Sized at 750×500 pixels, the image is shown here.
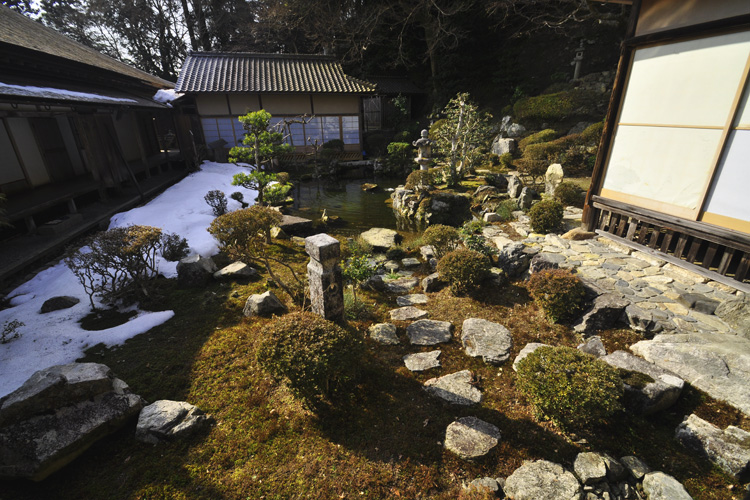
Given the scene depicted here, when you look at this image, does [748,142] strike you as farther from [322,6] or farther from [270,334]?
[322,6]

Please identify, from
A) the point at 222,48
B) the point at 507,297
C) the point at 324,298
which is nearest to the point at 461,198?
the point at 507,297

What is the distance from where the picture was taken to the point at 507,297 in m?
6.49

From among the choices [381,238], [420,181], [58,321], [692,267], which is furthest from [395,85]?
[58,321]

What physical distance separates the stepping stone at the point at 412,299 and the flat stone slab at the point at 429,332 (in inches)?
30.2

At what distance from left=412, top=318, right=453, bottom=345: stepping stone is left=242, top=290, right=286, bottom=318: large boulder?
246cm

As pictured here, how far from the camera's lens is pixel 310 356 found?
376 centimetres

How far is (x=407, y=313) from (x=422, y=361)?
1.46 meters

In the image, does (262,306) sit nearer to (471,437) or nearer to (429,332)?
(429,332)

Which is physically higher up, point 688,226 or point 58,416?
point 688,226

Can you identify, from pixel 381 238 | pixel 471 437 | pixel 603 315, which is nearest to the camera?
pixel 471 437

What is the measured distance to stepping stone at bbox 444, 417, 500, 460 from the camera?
355 cm

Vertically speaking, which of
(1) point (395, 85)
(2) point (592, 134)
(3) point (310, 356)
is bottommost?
(3) point (310, 356)

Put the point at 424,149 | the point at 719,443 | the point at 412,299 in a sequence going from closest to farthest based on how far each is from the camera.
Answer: the point at 719,443
the point at 412,299
the point at 424,149

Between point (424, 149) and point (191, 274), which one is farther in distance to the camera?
point (424, 149)
